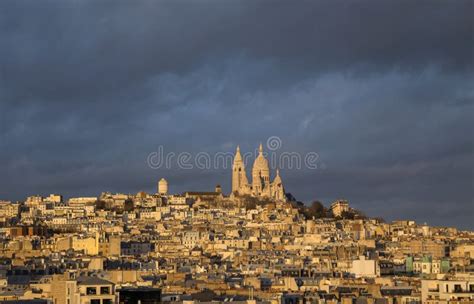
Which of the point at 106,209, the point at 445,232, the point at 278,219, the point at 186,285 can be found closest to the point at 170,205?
the point at 106,209

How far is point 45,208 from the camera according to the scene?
573ft

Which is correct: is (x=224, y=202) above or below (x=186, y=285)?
above

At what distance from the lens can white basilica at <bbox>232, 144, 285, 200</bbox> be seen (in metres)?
189

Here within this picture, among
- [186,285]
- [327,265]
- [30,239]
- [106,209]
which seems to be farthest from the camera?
[106,209]

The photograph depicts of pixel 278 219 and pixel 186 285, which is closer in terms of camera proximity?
pixel 186 285

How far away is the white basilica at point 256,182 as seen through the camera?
189 meters

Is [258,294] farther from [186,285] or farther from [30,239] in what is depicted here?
[30,239]

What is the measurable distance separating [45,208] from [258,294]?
11190cm

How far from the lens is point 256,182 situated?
191250 millimetres

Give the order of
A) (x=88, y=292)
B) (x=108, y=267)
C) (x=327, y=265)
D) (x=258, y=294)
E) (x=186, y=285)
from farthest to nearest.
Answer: (x=327, y=265), (x=108, y=267), (x=186, y=285), (x=258, y=294), (x=88, y=292)

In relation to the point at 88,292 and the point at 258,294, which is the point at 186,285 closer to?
the point at 258,294

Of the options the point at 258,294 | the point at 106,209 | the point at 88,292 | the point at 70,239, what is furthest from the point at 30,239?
the point at 88,292

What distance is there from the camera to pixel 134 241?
124m

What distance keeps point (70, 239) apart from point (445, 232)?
40.0 metres
